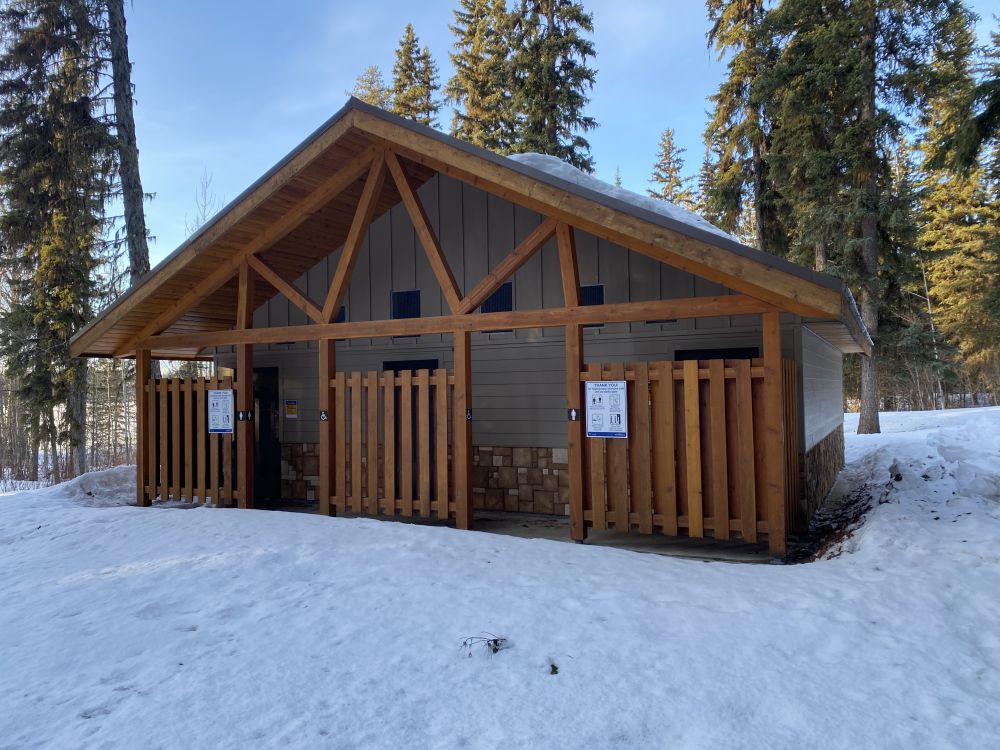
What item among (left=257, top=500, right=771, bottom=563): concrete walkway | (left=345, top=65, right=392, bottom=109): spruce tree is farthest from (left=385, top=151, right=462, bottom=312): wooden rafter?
(left=345, top=65, right=392, bottom=109): spruce tree

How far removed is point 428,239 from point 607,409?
9.65 feet

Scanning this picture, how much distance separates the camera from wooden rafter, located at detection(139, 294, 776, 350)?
5672 mm

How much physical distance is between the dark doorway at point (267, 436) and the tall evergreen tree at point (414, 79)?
21.4m

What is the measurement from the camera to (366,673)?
316 centimetres

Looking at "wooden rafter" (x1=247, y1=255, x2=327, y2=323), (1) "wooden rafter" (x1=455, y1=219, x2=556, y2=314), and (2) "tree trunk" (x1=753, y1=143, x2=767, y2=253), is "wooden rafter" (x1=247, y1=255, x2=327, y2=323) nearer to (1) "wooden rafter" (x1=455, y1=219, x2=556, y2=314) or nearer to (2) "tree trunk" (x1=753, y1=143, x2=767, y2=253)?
(1) "wooden rafter" (x1=455, y1=219, x2=556, y2=314)

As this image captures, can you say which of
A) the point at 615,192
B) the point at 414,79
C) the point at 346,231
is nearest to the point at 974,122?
the point at 615,192

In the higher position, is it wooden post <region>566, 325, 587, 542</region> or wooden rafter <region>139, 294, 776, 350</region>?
wooden rafter <region>139, 294, 776, 350</region>

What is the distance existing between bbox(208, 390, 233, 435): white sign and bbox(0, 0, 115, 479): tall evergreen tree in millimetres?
9390

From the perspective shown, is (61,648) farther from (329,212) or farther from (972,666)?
(329,212)

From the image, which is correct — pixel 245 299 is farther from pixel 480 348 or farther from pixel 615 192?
pixel 615 192

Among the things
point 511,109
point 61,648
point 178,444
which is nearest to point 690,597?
point 61,648

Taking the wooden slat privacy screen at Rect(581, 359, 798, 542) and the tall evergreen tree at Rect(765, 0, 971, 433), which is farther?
the tall evergreen tree at Rect(765, 0, 971, 433)

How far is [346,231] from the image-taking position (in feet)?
30.5

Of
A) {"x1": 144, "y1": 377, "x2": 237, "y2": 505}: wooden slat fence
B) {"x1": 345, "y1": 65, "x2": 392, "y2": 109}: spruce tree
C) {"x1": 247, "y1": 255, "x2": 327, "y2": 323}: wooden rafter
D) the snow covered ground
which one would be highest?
{"x1": 345, "y1": 65, "x2": 392, "y2": 109}: spruce tree
